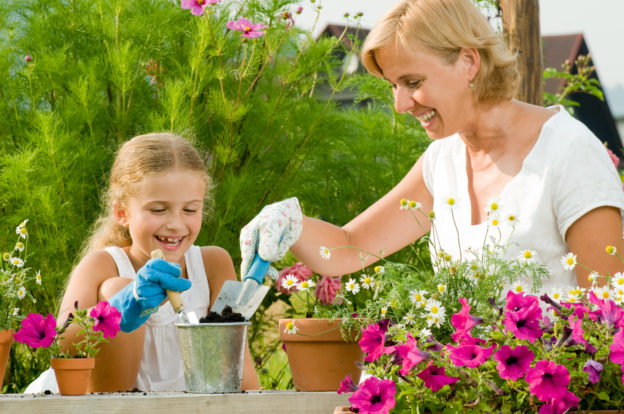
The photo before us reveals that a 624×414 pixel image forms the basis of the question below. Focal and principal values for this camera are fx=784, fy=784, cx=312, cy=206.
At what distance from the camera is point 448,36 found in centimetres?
201

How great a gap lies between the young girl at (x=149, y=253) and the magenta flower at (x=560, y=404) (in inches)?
39.4

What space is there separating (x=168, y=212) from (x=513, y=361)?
3.87 ft

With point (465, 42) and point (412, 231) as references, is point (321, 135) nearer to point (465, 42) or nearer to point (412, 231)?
point (412, 231)

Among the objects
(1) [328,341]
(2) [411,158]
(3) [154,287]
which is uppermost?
(2) [411,158]

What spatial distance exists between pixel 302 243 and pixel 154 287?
571 mm

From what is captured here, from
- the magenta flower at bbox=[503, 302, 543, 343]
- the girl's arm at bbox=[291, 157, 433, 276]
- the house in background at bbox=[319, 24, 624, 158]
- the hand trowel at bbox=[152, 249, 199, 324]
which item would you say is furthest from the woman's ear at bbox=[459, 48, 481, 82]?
the house in background at bbox=[319, 24, 624, 158]

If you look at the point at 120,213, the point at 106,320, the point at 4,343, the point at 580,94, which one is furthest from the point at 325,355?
the point at 580,94

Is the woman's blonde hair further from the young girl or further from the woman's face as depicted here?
the young girl

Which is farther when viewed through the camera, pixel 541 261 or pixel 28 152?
pixel 28 152

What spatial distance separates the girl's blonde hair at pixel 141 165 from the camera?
209 centimetres

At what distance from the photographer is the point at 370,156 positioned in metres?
3.41

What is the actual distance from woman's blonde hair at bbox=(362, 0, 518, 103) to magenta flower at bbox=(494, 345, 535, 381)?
1.10 m

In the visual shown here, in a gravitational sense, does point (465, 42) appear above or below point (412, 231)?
above

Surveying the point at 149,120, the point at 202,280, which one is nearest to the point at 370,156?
the point at 149,120
